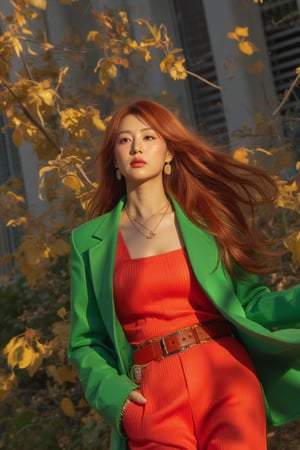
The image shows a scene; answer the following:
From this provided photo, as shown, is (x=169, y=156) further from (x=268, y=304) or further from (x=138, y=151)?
(x=268, y=304)

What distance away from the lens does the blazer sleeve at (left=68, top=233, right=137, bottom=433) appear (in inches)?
118

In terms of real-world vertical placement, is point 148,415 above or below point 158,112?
below

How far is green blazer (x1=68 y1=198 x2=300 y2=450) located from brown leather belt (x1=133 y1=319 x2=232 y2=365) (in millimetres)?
80

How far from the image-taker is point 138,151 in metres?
3.29

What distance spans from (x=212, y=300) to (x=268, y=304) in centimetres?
20

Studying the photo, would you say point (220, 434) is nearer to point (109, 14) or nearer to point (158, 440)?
point (158, 440)

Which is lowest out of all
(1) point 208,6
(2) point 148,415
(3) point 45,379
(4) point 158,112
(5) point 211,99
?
(3) point 45,379

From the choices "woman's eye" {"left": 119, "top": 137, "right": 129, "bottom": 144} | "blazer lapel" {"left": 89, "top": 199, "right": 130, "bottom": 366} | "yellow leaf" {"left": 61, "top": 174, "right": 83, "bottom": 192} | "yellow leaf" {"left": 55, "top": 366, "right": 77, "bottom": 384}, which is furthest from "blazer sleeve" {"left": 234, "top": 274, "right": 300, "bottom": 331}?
"yellow leaf" {"left": 55, "top": 366, "right": 77, "bottom": 384}

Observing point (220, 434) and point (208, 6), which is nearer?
point (220, 434)

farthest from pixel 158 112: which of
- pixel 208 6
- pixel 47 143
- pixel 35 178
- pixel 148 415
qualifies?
pixel 35 178

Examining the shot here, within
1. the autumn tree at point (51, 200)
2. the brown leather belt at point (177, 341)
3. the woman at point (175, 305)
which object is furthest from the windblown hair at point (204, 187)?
the autumn tree at point (51, 200)

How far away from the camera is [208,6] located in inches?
302

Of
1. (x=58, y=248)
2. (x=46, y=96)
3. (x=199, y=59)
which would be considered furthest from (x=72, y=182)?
(x=199, y=59)

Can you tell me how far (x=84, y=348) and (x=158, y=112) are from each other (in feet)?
3.05
